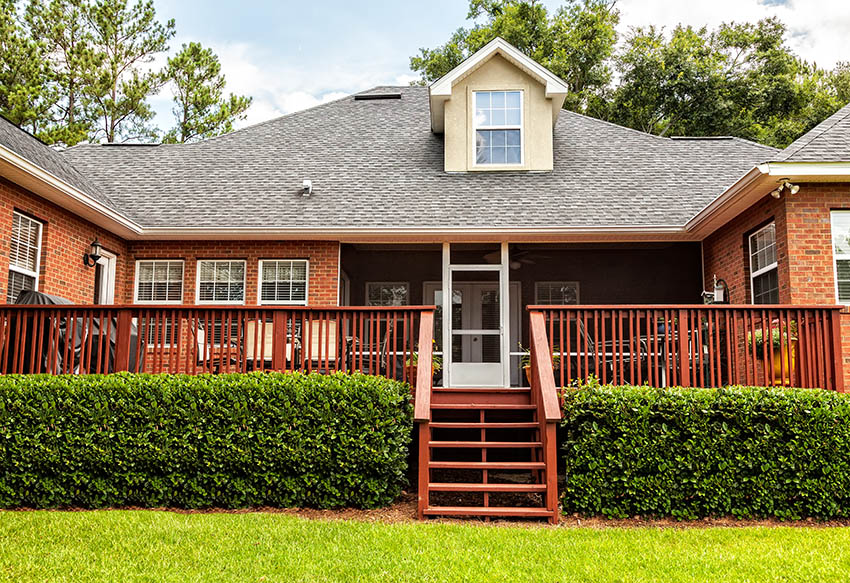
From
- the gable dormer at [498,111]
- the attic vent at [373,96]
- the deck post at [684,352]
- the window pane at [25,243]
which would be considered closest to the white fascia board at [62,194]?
the window pane at [25,243]

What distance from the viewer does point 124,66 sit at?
26.0 meters

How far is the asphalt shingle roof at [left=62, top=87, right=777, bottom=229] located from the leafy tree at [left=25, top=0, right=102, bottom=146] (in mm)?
12296

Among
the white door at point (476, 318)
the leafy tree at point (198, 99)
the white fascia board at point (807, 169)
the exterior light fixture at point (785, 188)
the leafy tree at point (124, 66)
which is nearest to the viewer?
the white fascia board at point (807, 169)

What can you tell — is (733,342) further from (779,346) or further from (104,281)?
(104,281)

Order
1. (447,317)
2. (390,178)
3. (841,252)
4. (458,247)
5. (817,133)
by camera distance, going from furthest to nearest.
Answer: (390,178), (458,247), (447,317), (817,133), (841,252)

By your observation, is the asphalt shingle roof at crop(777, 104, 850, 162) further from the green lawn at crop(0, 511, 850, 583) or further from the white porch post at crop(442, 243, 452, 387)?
the white porch post at crop(442, 243, 452, 387)

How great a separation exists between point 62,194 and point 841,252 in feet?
31.5

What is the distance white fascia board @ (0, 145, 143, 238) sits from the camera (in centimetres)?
797

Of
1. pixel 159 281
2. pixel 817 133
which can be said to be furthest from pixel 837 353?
pixel 159 281

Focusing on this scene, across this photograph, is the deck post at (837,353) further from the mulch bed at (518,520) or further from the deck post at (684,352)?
the mulch bed at (518,520)

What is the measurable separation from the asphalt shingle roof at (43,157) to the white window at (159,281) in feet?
3.93

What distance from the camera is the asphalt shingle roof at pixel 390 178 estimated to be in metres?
11.2

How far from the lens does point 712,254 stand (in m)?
Result: 11.2

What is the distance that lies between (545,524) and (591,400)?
1.22m
